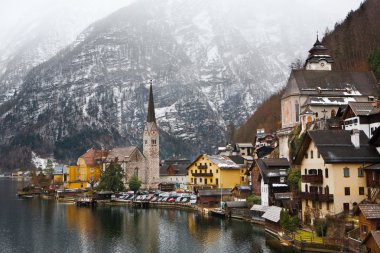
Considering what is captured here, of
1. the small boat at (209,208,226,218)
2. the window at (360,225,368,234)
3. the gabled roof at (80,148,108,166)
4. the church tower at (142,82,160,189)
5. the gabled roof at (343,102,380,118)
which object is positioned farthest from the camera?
the gabled roof at (80,148,108,166)

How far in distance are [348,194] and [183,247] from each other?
1900 cm

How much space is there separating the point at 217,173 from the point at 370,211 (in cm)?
6825

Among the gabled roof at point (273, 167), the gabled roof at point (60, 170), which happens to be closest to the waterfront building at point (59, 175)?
the gabled roof at point (60, 170)

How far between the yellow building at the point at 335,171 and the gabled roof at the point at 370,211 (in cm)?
844

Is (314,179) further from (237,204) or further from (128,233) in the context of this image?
(237,204)

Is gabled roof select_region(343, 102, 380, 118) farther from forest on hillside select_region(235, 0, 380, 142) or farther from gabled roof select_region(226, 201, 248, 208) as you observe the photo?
forest on hillside select_region(235, 0, 380, 142)

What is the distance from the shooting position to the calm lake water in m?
57.7

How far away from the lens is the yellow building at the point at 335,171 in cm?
5222

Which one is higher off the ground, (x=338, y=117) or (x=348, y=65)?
(x=348, y=65)

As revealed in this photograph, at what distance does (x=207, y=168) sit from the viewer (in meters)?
114

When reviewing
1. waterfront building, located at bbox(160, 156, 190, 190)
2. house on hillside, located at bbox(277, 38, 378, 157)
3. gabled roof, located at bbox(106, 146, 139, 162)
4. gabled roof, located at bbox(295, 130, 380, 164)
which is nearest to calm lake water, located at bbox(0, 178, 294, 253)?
gabled roof, located at bbox(295, 130, 380, 164)

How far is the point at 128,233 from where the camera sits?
6844 centimetres

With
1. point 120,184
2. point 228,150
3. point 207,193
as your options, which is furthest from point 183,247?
point 228,150

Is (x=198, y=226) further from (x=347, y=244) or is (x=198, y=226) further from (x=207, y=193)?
(x=347, y=244)
